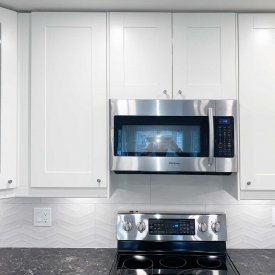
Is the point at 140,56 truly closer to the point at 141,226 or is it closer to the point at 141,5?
the point at 141,5

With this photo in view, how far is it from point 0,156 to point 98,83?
0.66 m

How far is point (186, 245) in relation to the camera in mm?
1780

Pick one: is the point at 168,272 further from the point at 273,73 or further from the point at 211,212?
the point at 273,73

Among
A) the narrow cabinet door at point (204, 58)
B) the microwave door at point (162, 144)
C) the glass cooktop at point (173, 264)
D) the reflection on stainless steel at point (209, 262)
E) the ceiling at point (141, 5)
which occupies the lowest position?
the reflection on stainless steel at point (209, 262)

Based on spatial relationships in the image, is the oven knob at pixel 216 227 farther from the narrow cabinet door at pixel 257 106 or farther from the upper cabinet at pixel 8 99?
A: the upper cabinet at pixel 8 99

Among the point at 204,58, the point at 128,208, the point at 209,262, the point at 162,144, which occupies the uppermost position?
the point at 204,58

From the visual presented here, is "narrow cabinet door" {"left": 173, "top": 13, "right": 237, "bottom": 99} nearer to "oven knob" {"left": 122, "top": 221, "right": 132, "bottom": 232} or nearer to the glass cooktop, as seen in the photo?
"oven knob" {"left": 122, "top": 221, "right": 132, "bottom": 232}

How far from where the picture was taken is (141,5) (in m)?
1.60

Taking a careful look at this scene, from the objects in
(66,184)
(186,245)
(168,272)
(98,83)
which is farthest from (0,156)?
(186,245)

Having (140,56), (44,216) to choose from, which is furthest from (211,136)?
(44,216)

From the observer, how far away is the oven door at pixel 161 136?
1.54m

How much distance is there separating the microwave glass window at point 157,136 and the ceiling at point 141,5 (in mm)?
619

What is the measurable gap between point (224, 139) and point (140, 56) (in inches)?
25.2

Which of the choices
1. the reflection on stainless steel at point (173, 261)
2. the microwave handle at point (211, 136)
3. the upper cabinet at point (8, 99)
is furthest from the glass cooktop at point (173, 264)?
the upper cabinet at point (8, 99)
